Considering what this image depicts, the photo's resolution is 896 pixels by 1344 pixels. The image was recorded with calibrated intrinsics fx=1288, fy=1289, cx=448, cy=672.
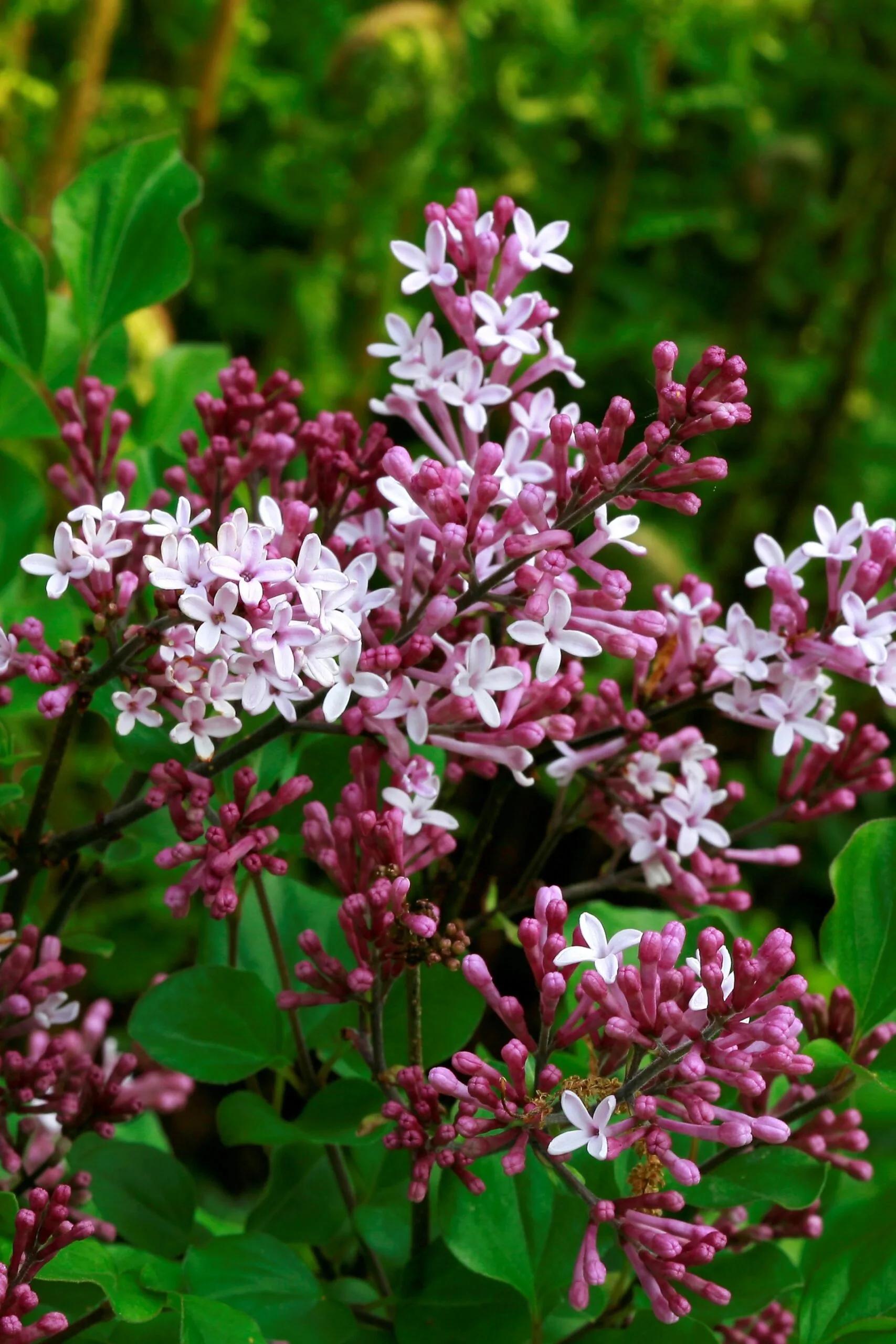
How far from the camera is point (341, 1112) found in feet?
1.51

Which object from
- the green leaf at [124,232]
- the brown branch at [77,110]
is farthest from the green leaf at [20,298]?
the brown branch at [77,110]

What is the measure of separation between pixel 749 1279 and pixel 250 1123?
19 cm

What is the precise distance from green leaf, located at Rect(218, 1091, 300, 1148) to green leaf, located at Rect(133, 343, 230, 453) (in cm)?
34

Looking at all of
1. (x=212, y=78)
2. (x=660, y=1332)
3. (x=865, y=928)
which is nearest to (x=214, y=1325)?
(x=660, y=1332)

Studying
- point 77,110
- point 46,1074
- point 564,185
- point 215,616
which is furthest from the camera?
point 564,185

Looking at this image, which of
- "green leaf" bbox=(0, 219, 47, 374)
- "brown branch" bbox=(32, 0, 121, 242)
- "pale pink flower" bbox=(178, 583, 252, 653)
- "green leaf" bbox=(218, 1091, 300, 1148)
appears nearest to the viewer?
"pale pink flower" bbox=(178, 583, 252, 653)

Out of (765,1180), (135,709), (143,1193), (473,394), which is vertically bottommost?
(143,1193)

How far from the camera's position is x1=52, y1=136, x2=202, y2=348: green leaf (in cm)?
61

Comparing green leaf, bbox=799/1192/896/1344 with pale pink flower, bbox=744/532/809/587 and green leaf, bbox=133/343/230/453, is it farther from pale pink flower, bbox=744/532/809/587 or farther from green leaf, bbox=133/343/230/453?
green leaf, bbox=133/343/230/453

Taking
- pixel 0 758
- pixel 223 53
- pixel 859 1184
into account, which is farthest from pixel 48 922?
pixel 223 53

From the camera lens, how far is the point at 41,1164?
1.67 ft

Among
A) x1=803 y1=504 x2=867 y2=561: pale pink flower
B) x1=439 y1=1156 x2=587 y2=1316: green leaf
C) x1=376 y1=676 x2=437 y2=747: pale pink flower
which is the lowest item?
x1=439 y1=1156 x2=587 y2=1316: green leaf

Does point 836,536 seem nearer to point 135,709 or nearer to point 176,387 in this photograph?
point 135,709

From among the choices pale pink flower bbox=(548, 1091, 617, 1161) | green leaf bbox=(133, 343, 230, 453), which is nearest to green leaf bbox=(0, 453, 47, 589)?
green leaf bbox=(133, 343, 230, 453)
